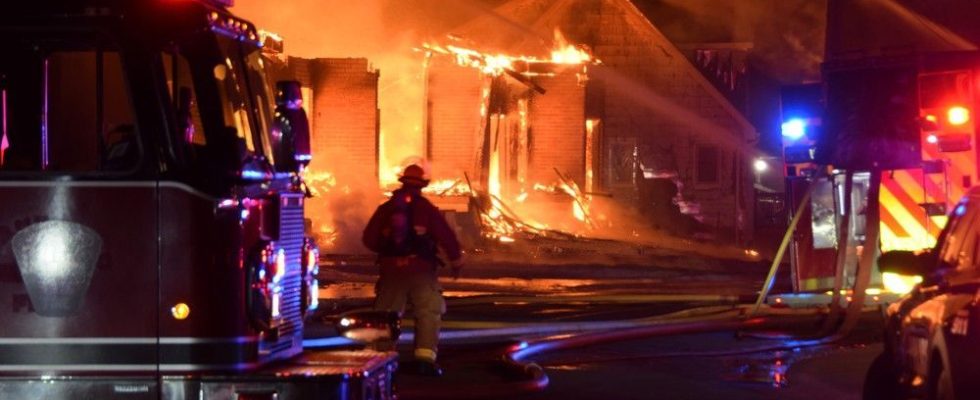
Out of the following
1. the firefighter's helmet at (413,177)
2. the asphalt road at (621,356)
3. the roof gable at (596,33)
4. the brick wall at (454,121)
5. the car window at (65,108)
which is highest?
the roof gable at (596,33)

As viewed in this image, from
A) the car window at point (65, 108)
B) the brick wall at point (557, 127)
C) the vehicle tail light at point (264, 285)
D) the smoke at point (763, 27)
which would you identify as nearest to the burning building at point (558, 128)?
the brick wall at point (557, 127)

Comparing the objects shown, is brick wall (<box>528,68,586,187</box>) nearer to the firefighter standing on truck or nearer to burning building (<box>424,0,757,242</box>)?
burning building (<box>424,0,757,242</box>)

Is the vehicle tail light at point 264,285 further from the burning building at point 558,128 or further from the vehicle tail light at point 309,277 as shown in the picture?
the burning building at point 558,128

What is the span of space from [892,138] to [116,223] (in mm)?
7376

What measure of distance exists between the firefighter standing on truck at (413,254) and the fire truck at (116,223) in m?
4.12

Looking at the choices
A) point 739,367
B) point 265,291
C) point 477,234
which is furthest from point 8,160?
point 477,234

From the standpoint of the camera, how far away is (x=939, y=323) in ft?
20.1

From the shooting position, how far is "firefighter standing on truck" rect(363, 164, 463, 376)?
32.4ft

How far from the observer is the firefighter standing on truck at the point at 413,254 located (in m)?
9.88

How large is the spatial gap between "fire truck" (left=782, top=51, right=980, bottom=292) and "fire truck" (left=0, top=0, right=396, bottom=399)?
658cm

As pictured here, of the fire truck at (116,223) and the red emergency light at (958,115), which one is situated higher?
the red emergency light at (958,115)

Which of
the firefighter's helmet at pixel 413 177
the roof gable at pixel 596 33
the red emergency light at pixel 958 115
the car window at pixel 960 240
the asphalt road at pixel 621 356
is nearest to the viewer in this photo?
the car window at pixel 960 240

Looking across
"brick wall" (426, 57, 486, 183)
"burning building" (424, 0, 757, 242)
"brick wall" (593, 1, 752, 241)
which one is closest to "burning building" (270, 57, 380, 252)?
"brick wall" (426, 57, 486, 183)

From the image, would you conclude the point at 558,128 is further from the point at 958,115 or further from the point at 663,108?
the point at 958,115
